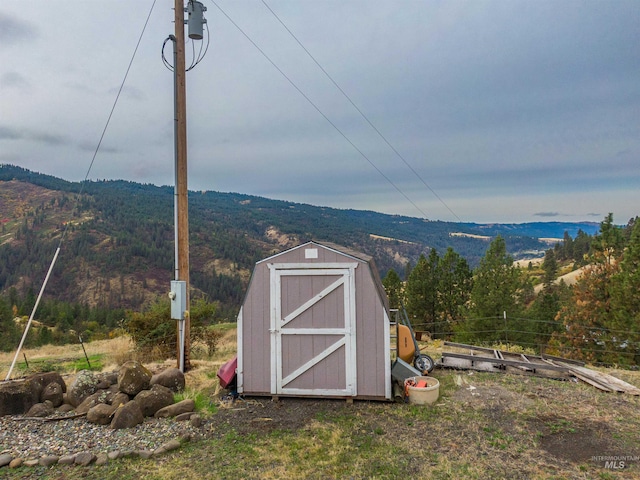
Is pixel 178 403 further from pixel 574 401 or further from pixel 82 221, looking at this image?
pixel 82 221

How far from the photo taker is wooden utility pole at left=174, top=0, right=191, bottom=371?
7559 mm

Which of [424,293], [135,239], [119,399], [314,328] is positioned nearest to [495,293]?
→ [424,293]

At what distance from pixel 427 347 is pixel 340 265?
608cm

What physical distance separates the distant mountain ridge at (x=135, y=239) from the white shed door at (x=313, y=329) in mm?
34940

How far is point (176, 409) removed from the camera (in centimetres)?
568

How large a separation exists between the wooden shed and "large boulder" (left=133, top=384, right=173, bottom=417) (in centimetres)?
122

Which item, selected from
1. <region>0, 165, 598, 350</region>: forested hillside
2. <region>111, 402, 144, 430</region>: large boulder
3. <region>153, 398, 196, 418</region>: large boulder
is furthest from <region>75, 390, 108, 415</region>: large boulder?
<region>0, 165, 598, 350</region>: forested hillside

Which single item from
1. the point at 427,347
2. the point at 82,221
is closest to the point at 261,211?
the point at 82,221

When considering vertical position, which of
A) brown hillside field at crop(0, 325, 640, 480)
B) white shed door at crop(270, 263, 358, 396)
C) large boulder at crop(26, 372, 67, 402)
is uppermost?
white shed door at crop(270, 263, 358, 396)

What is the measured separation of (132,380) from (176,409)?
86cm

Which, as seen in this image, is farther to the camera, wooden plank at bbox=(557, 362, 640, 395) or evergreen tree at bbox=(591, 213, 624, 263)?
evergreen tree at bbox=(591, 213, 624, 263)

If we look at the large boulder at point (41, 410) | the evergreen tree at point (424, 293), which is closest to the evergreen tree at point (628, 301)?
the evergreen tree at point (424, 293)

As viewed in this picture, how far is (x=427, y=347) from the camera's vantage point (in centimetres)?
1115

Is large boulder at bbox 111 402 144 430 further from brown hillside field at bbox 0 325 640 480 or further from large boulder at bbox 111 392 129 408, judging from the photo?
brown hillside field at bbox 0 325 640 480
